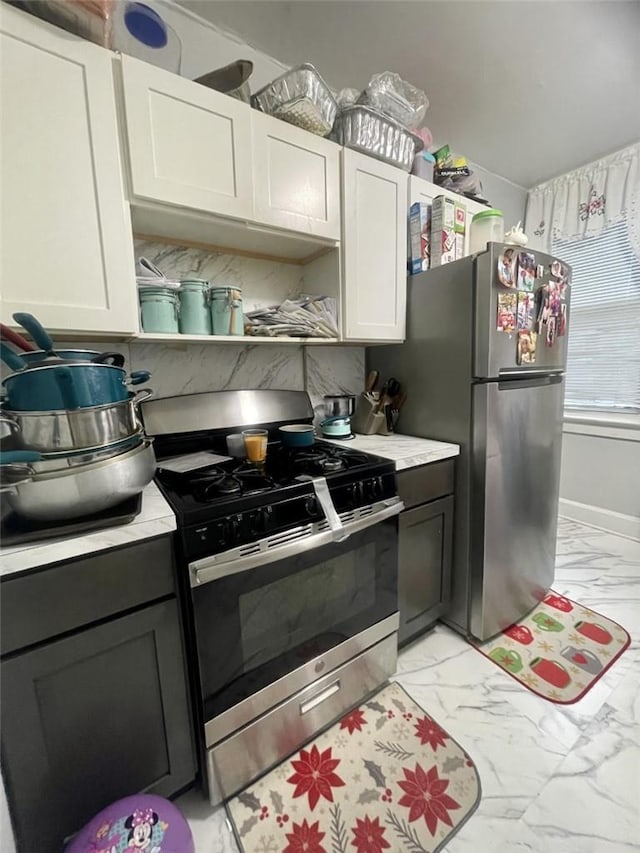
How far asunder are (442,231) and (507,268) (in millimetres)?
408

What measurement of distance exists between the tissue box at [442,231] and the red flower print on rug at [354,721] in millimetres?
1826

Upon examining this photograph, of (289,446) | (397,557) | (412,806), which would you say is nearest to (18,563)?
(289,446)

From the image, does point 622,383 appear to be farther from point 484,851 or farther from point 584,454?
point 484,851

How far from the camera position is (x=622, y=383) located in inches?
95.4

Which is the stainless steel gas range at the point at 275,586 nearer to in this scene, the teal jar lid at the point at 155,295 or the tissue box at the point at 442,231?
the teal jar lid at the point at 155,295

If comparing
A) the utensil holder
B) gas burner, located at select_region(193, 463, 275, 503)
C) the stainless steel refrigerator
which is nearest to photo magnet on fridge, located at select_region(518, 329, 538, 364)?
the stainless steel refrigerator

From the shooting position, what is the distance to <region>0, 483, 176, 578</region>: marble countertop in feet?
2.16

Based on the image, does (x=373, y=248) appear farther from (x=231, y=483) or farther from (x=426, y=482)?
(x=231, y=483)

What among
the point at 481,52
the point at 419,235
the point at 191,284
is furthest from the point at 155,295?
the point at 481,52

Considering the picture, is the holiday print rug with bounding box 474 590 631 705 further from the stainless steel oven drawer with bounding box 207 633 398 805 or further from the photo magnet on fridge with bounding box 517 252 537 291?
the photo magnet on fridge with bounding box 517 252 537 291

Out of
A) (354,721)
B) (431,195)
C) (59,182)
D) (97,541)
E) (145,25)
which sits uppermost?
(145,25)

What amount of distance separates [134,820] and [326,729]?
2.09 feet

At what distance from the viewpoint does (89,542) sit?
2.37 ft

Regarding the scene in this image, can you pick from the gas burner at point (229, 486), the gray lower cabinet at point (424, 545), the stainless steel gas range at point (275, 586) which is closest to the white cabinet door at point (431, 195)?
the gray lower cabinet at point (424, 545)
